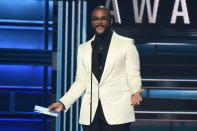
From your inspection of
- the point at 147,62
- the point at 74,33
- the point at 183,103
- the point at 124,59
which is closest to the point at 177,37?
the point at 147,62

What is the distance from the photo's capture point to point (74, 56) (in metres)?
3.33

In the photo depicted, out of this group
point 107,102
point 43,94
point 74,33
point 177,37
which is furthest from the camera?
point 43,94

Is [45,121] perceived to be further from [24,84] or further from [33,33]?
[33,33]

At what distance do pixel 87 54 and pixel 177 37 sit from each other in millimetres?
1630

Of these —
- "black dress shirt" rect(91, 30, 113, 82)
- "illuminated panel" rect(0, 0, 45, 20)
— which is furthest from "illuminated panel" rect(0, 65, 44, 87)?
"black dress shirt" rect(91, 30, 113, 82)

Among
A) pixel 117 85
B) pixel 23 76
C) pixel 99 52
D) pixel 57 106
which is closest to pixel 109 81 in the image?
pixel 117 85

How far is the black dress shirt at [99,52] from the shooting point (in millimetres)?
2070

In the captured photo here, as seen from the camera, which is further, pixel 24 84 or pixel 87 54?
pixel 24 84

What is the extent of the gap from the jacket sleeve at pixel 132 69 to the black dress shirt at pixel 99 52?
124mm

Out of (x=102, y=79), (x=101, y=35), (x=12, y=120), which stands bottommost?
(x=12, y=120)

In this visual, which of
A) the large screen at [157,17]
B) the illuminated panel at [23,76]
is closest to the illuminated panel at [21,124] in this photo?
the illuminated panel at [23,76]

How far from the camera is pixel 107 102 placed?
2039 mm

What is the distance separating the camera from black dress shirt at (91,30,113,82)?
6.79ft

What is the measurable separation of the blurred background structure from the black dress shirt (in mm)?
1212
